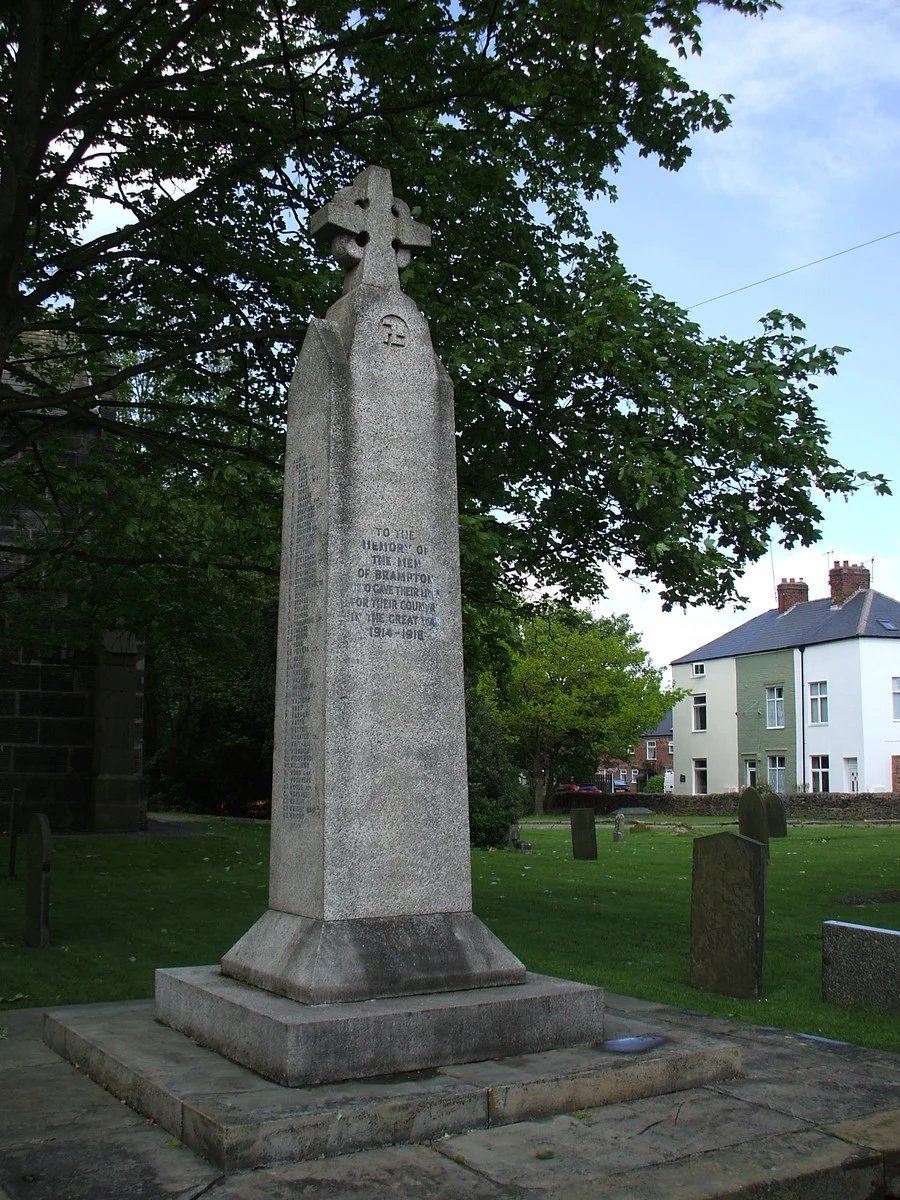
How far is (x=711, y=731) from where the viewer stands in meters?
59.4

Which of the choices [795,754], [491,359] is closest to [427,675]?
[491,359]

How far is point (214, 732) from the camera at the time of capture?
31250 millimetres

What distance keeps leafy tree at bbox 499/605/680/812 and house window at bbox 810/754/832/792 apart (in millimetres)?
8898

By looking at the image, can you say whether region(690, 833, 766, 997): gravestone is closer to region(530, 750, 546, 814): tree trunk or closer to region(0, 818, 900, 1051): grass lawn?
region(0, 818, 900, 1051): grass lawn

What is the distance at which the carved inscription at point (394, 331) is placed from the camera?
658 cm

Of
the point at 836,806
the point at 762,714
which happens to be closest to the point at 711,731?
the point at 762,714

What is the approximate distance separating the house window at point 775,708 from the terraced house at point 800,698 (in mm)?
49

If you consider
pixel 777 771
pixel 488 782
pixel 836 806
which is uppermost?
pixel 488 782

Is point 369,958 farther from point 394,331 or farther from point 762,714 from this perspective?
point 762,714

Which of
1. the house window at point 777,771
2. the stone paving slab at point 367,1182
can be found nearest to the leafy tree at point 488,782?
the stone paving slab at point 367,1182

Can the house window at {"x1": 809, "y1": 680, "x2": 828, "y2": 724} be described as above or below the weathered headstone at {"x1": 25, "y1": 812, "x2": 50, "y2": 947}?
above

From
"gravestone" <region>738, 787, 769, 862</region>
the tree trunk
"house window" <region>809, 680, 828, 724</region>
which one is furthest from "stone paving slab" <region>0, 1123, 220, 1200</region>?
the tree trunk

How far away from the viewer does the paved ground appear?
4172 millimetres

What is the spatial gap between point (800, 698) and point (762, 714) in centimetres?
305
